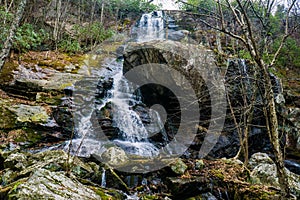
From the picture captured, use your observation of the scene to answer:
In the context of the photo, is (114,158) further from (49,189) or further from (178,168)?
(49,189)

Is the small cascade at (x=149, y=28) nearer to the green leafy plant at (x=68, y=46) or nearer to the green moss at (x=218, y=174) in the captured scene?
the green leafy plant at (x=68, y=46)

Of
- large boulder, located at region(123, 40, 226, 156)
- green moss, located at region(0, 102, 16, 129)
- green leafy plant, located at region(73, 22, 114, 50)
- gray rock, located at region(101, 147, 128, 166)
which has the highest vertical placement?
green leafy plant, located at region(73, 22, 114, 50)

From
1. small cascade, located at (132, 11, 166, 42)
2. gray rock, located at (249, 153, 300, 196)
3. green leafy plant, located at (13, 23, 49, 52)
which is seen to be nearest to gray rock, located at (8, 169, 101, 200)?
gray rock, located at (249, 153, 300, 196)

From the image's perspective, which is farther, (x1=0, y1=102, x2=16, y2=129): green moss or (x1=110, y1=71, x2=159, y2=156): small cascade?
(x1=110, y1=71, x2=159, y2=156): small cascade

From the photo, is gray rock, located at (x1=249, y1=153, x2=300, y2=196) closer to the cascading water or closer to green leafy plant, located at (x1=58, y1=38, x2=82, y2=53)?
the cascading water

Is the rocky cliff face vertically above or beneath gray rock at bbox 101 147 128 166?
above

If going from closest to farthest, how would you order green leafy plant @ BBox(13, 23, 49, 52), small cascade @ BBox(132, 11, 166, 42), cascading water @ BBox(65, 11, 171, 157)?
cascading water @ BBox(65, 11, 171, 157), green leafy plant @ BBox(13, 23, 49, 52), small cascade @ BBox(132, 11, 166, 42)

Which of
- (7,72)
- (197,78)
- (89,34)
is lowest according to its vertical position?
(197,78)

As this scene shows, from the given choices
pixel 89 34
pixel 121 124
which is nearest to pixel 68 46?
pixel 89 34

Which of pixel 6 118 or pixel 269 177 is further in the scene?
pixel 6 118

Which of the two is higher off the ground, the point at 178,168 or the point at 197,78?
the point at 197,78

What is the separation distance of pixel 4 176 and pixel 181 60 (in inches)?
234

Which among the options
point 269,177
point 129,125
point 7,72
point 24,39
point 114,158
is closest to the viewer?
point 269,177

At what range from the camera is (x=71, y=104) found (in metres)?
7.72
